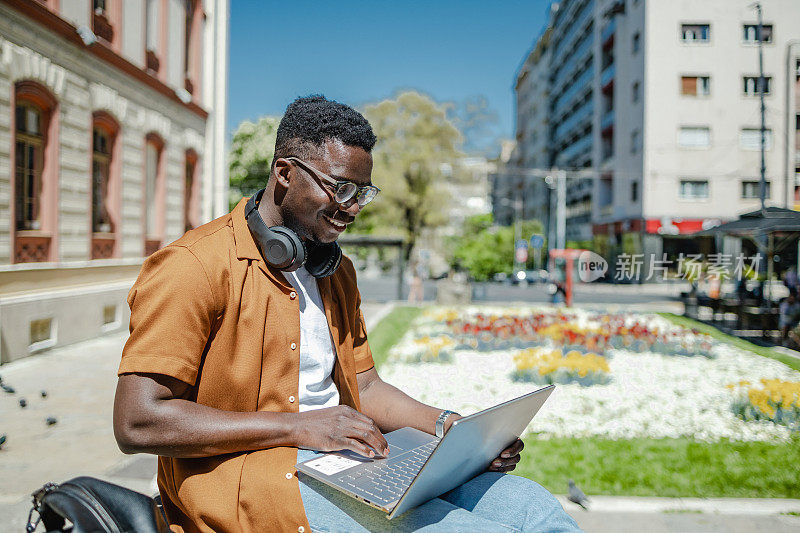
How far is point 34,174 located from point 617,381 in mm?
6230

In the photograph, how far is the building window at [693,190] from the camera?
2211cm

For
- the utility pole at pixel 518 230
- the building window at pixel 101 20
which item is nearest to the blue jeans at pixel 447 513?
the building window at pixel 101 20

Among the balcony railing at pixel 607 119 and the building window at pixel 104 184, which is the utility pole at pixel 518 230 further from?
the building window at pixel 104 184

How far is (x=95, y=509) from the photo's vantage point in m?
1.33

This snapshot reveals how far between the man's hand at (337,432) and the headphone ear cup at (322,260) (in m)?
0.44

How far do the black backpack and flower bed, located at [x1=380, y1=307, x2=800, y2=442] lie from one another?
4.06 m

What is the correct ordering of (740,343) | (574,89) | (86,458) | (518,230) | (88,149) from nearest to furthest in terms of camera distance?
1. (86,458)
2. (88,149)
3. (740,343)
4. (574,89)
5. (518,230)

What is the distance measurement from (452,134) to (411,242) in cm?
883

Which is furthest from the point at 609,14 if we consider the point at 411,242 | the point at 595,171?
the point at 411,242

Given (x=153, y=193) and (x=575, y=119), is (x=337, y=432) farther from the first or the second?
(x=575, y=119)

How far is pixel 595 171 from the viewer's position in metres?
42.5

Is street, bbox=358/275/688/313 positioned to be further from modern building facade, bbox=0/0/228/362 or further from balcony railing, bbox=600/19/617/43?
balcony railing, bbox=600/19/617/43

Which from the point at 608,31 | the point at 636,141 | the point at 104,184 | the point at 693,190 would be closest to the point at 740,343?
the point at 104,184

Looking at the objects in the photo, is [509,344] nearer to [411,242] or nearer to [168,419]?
[168,419]
